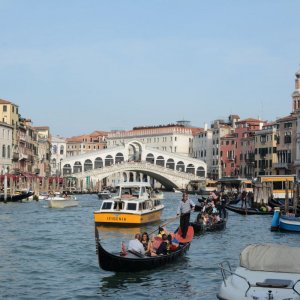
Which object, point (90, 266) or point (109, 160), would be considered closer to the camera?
point (90, 266)

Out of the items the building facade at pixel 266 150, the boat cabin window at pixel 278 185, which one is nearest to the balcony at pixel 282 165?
the building facade at pixel 266 150

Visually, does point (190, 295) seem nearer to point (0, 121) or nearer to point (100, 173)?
point (0, 121)

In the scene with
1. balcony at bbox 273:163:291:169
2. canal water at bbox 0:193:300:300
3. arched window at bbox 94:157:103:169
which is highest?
arched window at bbox 94:157:103:169

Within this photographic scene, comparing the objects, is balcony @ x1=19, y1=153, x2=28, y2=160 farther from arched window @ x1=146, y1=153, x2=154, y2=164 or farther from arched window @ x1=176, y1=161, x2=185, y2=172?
arched window @ x1=176, y1=161, x2=185, y2=172

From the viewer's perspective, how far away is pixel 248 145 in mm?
61375

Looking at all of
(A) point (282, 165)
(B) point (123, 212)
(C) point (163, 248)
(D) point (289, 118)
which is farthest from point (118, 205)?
(A) point (282, 165)

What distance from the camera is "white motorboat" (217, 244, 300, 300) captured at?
23.5ft

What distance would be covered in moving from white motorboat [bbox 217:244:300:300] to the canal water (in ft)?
5.84

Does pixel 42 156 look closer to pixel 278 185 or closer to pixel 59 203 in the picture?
pixel 278 185

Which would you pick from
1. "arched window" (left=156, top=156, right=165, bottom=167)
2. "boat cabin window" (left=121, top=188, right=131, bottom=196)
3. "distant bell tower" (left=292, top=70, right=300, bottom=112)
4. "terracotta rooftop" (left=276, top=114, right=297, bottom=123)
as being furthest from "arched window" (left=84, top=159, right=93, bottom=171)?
"boat cabin window" (left=121, top=188, right=131, bottom=196)

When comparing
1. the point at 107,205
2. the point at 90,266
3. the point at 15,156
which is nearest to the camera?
the point at 90,266

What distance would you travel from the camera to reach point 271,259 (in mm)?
7941

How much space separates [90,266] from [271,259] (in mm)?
4644

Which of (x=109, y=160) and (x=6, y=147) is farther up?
(x=109, y=160)
